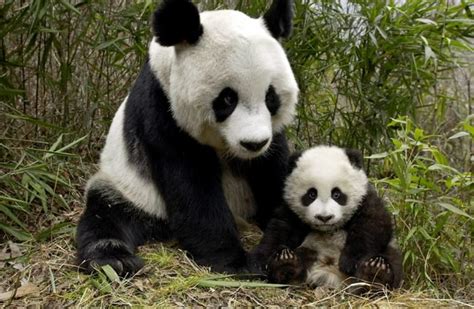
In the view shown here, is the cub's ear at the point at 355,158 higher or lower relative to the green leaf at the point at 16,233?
higher

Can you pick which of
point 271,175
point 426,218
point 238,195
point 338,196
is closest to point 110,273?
point 238,195

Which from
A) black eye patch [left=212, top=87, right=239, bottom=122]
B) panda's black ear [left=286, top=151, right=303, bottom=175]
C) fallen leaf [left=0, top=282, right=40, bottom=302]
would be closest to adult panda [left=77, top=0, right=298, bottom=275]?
black eye patch [left=212, top=87, right=239, bottom=122]

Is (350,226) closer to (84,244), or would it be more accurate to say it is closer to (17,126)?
(84,244)

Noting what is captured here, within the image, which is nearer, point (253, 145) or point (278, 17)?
point (253, 145)

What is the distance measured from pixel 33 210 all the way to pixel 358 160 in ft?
5.99

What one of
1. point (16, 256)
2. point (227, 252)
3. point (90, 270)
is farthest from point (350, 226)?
point (16, 256)

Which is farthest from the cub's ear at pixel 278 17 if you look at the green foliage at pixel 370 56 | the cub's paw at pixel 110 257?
the cub's paw at pixel 110 257

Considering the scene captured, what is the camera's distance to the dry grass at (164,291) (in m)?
2.92

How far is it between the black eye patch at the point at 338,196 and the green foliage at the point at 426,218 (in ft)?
0.84

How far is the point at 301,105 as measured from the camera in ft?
14.9

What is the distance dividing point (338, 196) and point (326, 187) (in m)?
0.07

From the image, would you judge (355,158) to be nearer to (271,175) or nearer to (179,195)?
(271,175)

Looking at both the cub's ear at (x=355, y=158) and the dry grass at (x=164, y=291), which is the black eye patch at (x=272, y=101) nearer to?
the cub's ear at (x=355, y=158)

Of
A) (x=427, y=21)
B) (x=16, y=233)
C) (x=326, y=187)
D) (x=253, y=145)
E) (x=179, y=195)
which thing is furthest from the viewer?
(x=427, y=21)
